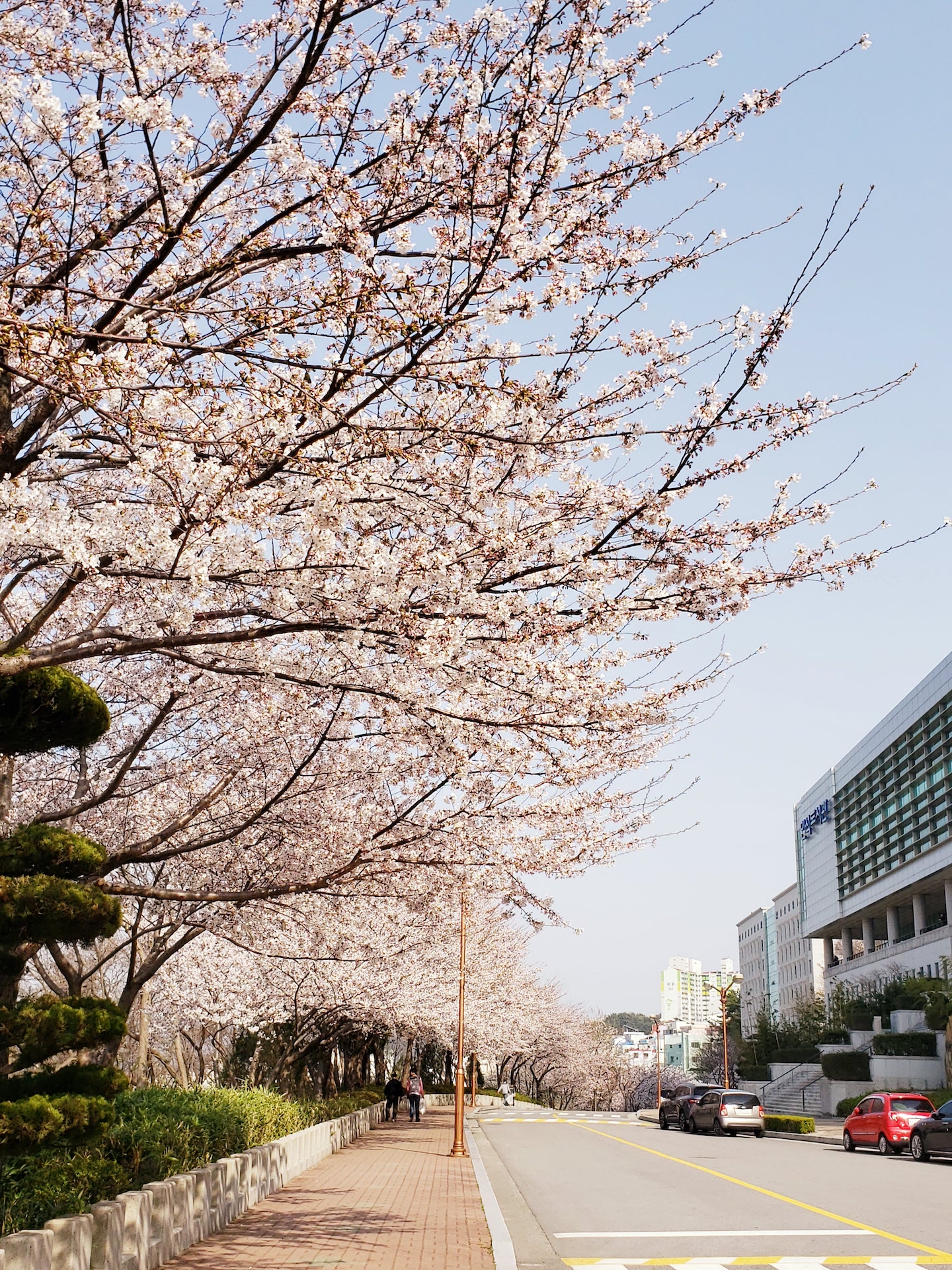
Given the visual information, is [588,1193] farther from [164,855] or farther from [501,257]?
[501,257]

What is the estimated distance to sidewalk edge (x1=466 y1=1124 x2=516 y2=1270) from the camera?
9.56m

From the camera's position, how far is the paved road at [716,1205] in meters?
10.4

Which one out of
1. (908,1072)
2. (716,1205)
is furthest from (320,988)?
(908,1072)

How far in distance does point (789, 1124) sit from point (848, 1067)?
50.2 feet

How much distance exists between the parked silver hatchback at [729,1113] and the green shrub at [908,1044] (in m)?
15.6

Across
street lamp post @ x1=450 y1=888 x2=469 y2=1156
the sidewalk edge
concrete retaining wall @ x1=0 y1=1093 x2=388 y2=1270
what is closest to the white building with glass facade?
street lamp post @ x1=450 y1=888 x2=469 y2=1156

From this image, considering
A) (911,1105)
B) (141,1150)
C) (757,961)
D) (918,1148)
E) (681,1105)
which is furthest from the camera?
(757,961)

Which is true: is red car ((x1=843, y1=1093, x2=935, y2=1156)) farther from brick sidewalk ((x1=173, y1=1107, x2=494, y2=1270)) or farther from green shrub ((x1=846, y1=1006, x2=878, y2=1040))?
green shrub ((x1=846, y1=1006, x2=878, y2=1040))

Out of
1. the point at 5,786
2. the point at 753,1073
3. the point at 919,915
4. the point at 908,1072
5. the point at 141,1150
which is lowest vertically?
the point at 753,1073

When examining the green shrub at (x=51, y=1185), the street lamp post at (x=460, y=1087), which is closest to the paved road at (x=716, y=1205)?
the street lamp post at (x=460, y=1087)

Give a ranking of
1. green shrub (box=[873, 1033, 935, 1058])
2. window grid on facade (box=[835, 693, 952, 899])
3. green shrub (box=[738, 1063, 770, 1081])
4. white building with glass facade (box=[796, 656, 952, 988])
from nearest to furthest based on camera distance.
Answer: green shrub (box=[873, 1033, 935, 1058])
window grid on facade (box=[835, 693, 952, 899])
white building with glass facade (box=[796, 656, 952, 988])
green shrub (box=[738, 1063, 770, 1081])

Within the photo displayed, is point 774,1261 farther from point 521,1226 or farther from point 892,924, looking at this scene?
point 892,924

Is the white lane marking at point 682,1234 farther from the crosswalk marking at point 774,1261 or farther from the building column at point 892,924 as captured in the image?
the building column at point 892,924

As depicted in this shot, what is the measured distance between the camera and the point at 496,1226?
1173cm
